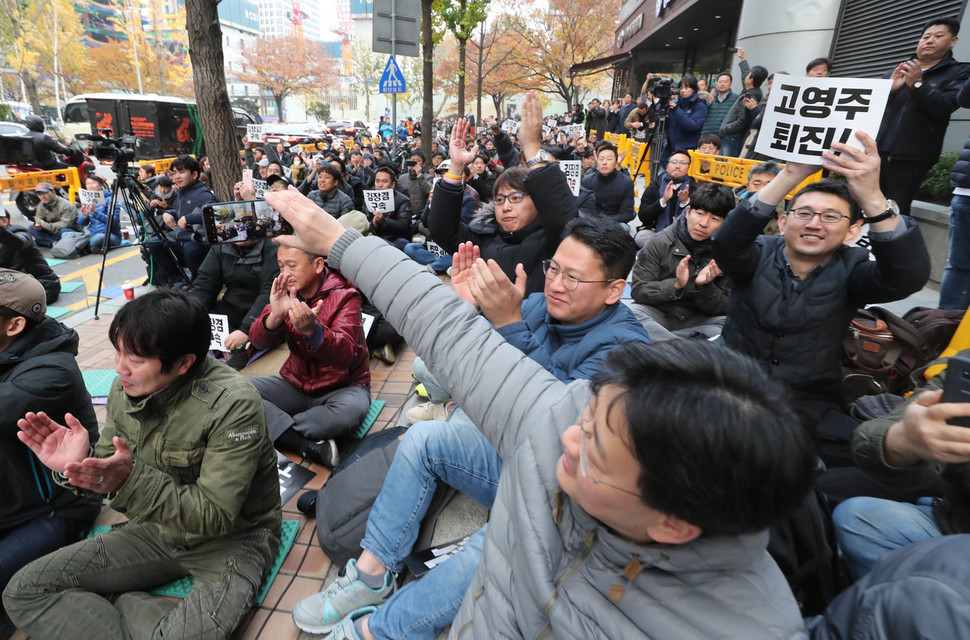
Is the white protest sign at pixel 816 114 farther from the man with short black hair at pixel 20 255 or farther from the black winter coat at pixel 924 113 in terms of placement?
the man with short black hair at pixel 20 255

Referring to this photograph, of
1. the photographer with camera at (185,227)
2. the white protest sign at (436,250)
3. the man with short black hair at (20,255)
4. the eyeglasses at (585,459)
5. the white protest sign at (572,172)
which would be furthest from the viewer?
the white protest sign at (436,250)

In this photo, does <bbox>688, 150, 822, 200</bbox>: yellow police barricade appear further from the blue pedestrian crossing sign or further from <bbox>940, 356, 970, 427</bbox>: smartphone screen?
<bbox>940, 356, 970, 427</bbox>: smartphone screen

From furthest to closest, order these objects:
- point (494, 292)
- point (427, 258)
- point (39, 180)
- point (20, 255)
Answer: point (39, 180) < point (427, 258) < point (20, 255) < point (494, 292)

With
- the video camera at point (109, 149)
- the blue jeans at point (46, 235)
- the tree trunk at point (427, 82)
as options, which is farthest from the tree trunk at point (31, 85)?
the video camera at point (109, 149)

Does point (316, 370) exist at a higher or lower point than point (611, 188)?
lower

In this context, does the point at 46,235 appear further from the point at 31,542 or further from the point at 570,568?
the point at 570,568

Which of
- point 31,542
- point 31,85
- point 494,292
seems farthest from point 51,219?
point 31,85

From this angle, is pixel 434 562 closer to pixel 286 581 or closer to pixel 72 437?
pixel 286 581

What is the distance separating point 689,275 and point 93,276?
7.67m

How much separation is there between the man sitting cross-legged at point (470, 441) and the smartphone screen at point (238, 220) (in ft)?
6.13

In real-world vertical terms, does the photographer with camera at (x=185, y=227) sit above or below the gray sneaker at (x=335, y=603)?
above

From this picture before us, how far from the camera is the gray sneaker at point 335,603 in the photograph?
1927mm

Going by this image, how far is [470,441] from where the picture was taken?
6.67 feet

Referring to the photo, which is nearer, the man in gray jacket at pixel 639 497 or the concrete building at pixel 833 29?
the man in gray jacket at pixel 639 497
